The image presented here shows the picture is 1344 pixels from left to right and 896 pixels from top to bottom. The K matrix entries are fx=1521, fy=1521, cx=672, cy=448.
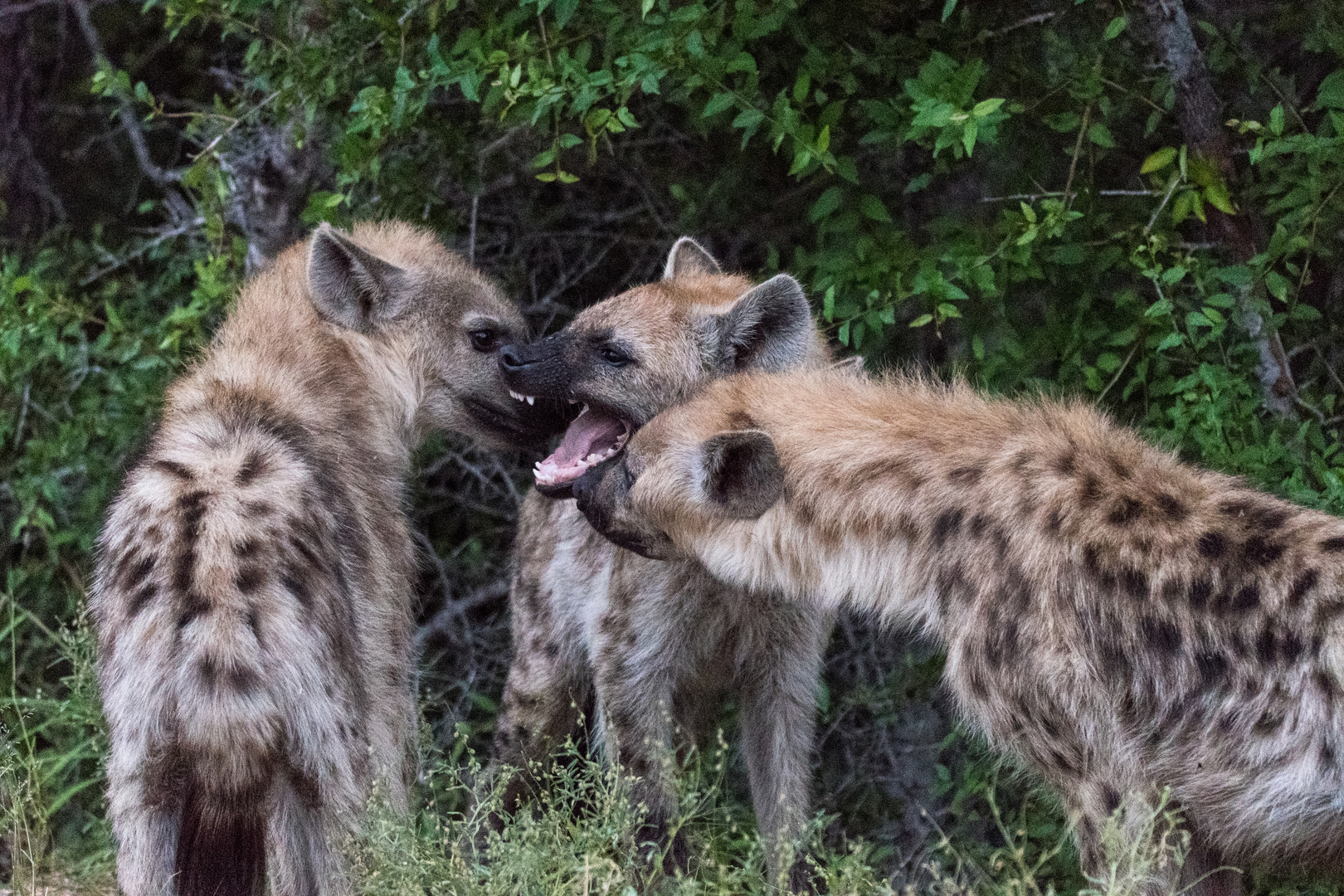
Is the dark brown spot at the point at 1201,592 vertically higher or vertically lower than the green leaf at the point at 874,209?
lower

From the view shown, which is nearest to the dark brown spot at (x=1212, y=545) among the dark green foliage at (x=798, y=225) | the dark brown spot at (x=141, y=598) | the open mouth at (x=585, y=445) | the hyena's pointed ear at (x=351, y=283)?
the dark green foliage at (x=798, y=225)

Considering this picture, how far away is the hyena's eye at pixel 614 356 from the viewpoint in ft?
11.0

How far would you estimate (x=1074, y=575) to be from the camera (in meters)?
2.56

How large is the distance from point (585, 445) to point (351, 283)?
66 cm

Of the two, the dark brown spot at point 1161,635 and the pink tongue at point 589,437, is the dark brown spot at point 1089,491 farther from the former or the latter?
the pink tongue at point 589,437


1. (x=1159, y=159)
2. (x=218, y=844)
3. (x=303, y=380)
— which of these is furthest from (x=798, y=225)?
(x=218, y=844)

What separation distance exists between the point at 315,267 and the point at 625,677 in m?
1.15

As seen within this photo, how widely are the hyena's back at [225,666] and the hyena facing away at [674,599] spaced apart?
2.22ft

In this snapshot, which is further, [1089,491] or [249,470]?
[249,470]

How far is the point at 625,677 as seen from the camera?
10.9ft

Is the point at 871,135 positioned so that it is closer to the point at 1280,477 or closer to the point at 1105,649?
the point at 1280,477

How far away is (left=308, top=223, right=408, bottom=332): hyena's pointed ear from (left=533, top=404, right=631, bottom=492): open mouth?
531 mm

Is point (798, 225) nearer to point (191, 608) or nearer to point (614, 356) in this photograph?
point (614, 356)

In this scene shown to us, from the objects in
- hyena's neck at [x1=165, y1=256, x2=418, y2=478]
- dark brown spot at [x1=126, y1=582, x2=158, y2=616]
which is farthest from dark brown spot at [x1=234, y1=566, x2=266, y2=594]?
hyena's neck at [x1=165, y1=256, x2=418, y2=478]
